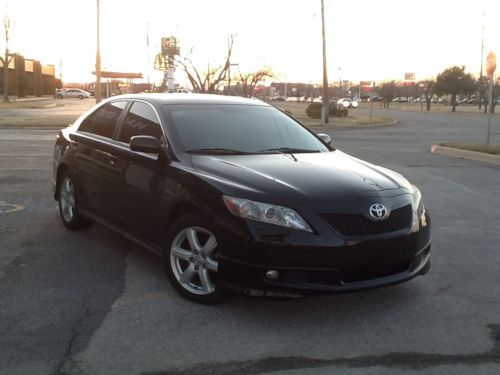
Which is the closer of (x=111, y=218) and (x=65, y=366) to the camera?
(x=65, y=366)

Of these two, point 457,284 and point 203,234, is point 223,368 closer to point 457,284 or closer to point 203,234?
point 203,234

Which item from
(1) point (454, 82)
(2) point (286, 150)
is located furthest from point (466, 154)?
(1) point (454, 82)

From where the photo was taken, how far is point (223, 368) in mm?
3311

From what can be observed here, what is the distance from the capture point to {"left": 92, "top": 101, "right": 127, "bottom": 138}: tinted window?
5754 millimetres

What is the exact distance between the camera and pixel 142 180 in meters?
4.87

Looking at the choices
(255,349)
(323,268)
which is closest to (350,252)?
(323,268)

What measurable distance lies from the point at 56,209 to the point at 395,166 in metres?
7.89

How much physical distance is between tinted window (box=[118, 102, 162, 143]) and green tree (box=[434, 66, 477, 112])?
2489 inches

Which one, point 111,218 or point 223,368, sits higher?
point 111,218

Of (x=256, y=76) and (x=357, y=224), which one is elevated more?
(x=256, y=76)

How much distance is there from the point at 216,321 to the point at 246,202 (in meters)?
0.85

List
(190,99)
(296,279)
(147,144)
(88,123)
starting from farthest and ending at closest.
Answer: (88,123) < (190,99) < (147,144) < (296,279)

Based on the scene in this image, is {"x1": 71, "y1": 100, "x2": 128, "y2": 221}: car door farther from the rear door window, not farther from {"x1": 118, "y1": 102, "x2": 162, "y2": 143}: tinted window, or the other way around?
{"x1": 118, "y1": 102, "x2": 162, "y2": 143}: tinted window

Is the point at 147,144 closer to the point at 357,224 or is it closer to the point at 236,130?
the point at 236,130
